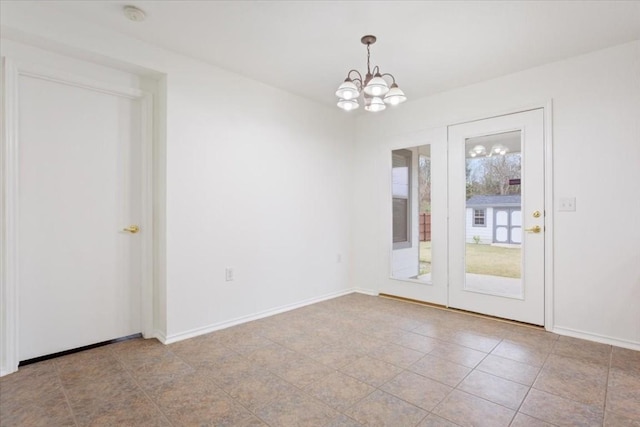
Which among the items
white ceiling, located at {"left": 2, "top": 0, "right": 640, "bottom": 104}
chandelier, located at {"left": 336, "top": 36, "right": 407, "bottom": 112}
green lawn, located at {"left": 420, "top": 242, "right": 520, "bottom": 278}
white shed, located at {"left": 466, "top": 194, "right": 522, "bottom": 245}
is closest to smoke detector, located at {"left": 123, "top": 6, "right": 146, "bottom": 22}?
white ceiling, located at {"left": 2, "top": 0, "right": 640, "bottom": 104}

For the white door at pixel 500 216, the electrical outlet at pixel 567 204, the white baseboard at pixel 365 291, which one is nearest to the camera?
the electrical outlet at pixel 567 204

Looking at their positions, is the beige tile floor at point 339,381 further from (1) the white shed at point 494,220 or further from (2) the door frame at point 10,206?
(1) the white shed at point 494,220

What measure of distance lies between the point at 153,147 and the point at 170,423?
2.21 metres

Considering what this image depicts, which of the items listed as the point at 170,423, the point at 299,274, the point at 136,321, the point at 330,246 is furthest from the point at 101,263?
the point at 330,246

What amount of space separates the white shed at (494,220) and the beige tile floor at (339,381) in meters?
0.89

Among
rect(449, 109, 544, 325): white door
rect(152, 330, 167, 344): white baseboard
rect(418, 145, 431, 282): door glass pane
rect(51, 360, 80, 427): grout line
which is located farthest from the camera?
rect(418, 145, 431, 282): door glass pane

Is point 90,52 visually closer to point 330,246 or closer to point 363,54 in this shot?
point 363,54

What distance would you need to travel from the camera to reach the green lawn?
10.6 ft

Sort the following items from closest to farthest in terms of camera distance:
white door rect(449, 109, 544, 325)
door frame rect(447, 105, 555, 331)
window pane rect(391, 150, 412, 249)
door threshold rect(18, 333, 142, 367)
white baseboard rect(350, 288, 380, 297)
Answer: door threshold rect(18, 333, 142, 367), door frame rect(447, 105, 555, 331), white door rect(449, 109, 544, 325), window pane rect(391, 150, 412, 249), white baseboard rect(350, 288, 380, 297)

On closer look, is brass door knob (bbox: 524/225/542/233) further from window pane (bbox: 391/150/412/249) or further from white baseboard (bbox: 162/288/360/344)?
white baseboard (bbox: 162/288/360/344)

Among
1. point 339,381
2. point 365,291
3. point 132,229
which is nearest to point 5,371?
point 132,229

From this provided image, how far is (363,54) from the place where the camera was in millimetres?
2871

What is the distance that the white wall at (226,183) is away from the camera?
270cm

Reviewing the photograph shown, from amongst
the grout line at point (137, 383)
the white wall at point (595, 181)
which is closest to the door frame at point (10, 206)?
the grout line at point (137, 383)
